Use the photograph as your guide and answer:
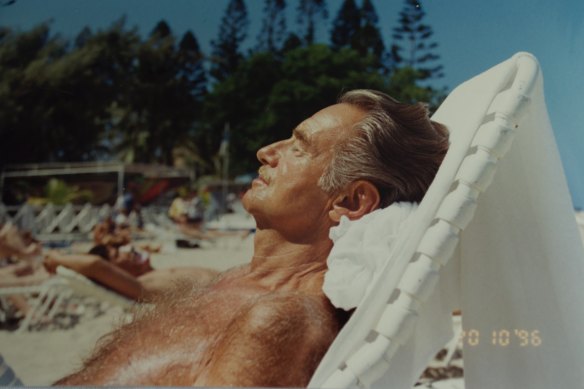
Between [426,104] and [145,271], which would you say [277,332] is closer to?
[145,271]

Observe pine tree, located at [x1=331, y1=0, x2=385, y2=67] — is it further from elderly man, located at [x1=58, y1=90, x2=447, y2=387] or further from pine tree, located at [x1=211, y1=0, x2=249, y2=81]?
pine tree, located at [x1=211, y1=0, x2=249, y2=81]

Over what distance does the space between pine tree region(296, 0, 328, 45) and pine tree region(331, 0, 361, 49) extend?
7 centimetres

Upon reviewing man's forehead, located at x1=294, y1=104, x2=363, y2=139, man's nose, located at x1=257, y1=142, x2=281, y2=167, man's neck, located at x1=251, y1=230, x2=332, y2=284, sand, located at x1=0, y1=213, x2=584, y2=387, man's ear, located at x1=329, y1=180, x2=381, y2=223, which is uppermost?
man's forehead, located at x1=294, y1=104, x2=363, y2=139

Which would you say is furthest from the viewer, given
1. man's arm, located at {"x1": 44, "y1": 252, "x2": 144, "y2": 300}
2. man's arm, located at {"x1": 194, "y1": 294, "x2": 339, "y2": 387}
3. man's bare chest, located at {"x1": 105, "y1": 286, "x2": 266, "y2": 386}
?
man's arm, located at {"x1": 44, "y1": 252, "x2": 144, "y2": 300}

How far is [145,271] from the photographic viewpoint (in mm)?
2293

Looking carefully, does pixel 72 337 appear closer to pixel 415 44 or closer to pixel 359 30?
pixel 359 30

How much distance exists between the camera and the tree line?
2.16m

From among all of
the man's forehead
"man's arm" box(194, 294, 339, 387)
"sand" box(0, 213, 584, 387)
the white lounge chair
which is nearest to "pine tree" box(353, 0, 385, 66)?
the man's forehead

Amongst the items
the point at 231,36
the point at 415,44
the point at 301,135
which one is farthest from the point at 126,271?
the point at 415,44

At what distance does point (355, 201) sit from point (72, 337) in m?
1.28

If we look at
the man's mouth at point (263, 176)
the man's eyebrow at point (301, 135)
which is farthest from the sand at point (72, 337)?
the man's eyebrow at point (301, 135)

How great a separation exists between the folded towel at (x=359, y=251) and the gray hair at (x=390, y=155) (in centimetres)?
9

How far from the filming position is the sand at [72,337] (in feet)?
6.83
